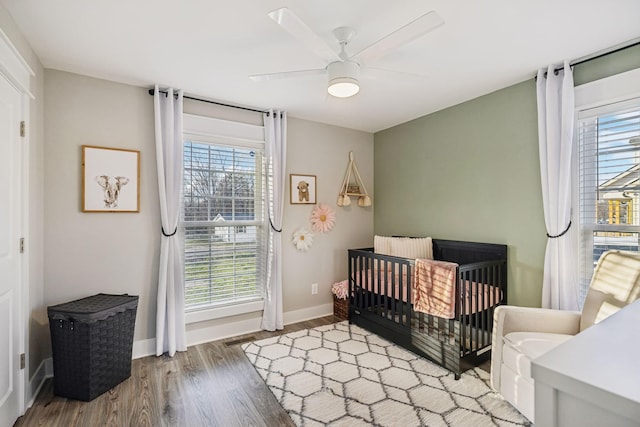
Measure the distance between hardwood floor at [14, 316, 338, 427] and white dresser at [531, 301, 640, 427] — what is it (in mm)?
1686

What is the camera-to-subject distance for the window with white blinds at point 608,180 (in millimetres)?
2104

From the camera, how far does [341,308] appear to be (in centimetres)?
364

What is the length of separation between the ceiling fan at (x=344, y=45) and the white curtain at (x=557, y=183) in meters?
1.51

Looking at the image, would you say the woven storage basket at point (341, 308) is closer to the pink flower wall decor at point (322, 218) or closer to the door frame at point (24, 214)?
the pink flower wall decor at point (322, 218)

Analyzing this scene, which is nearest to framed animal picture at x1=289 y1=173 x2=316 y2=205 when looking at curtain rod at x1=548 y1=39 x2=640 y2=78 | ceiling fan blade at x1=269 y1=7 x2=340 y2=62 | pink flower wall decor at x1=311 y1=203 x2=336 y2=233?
pink flower wall decor at x1=311 y1=203 x2=336 y2=233

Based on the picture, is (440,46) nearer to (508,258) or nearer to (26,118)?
(508,258)

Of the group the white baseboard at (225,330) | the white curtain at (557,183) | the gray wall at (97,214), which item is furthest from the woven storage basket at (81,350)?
the white curtain at (557,183)

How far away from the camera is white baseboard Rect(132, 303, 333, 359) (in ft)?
8.99

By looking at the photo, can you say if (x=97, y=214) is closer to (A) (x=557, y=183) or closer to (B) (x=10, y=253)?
(B) (x=10, y=253)

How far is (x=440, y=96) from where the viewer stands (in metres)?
2.95

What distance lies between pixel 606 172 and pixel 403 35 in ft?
6.06

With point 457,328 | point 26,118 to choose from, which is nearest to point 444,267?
point 457,328

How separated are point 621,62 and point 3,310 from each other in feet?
13.4

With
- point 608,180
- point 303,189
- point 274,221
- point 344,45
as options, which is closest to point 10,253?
point 274,221
